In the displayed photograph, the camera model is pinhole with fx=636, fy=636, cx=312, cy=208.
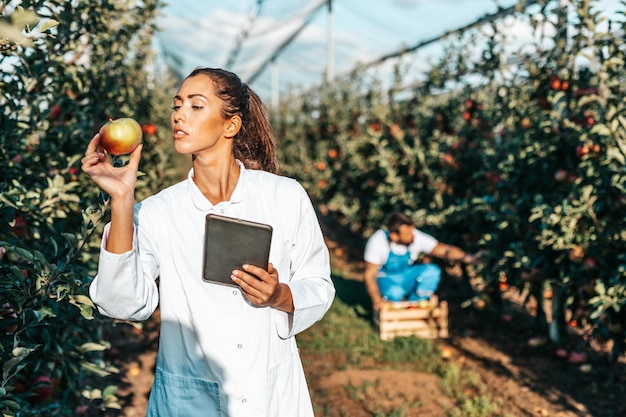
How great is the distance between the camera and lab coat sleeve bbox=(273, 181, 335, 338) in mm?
1582

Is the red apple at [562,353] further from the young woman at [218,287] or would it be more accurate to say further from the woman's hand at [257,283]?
the woman's hand at [257,283]

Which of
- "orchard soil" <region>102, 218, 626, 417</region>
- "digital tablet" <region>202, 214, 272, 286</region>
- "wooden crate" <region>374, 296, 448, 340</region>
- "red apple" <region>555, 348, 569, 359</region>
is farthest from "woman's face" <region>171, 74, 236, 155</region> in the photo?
"wooden crate" <region>374, 296, 448, 340</region>

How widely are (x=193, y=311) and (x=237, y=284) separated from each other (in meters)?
0.16

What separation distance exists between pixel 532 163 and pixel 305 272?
2.83 metres

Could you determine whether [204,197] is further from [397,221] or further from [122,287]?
[397,221]

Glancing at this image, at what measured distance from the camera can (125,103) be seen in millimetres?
3834

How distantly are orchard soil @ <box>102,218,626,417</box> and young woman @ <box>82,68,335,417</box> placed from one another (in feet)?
6.71

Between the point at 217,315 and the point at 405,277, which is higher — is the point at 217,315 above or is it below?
below

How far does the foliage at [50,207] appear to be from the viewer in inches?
67.7

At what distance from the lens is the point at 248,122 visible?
5.98 feet

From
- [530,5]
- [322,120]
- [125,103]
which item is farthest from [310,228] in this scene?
[322,120]

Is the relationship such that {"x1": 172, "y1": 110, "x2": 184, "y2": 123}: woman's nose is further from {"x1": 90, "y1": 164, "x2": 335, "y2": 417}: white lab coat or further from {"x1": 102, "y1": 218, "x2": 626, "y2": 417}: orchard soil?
{"x1": 102, "y1": 218, "x2": 626, "y2": 417}: orchard soil

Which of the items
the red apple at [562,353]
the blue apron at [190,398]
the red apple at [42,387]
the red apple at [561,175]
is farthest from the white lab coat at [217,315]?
the red apple at [562,353]

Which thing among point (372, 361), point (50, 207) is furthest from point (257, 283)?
point (372, 361)
